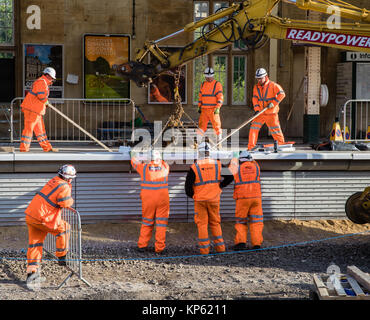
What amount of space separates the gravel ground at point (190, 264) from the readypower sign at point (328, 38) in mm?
3562

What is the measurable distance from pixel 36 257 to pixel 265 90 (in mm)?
6282

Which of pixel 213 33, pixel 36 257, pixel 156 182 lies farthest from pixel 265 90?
pixel 36 257

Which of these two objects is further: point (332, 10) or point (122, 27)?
point (122, 27)

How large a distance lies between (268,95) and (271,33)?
1.39 metres

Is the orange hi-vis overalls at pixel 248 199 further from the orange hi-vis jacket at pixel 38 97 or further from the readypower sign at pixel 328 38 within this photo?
the orange hi-vis jacket at pixel 38 97

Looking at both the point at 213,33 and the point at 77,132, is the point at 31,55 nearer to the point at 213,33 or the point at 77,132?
the point at 77,132

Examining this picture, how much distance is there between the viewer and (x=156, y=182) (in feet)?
36.3

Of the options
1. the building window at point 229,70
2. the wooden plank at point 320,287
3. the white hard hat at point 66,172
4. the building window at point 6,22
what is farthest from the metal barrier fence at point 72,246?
the building window at point 6,22

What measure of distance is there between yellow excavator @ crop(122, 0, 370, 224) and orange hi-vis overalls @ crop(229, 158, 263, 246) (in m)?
1.80

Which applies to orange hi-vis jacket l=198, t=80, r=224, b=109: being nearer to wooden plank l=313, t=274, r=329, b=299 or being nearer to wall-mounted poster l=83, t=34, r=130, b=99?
wall-mounted poster l=83, t=34, r=130, b=99

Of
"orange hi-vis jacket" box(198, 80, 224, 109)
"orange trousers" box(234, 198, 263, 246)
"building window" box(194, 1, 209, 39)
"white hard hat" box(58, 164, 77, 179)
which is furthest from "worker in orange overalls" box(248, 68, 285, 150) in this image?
"building window" box(194, 1, 209, 39)

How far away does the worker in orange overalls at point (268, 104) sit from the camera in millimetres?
13414

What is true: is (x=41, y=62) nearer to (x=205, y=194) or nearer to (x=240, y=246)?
(x=205, y=194)

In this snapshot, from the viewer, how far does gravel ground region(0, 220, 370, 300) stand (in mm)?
9023
